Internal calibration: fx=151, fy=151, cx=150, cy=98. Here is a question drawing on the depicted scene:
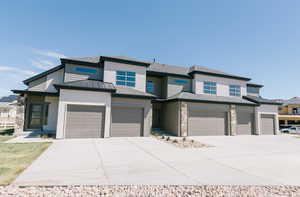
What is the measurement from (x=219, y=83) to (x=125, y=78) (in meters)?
12.1

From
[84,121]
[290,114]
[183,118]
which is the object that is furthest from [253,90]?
[84,121]

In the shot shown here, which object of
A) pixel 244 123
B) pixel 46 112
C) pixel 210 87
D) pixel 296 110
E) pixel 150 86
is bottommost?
pixel 244 123

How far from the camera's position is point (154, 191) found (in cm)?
392

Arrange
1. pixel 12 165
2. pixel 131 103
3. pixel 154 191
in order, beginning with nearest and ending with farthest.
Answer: pixel 154 191, pixel 12 165, pixel 131 103

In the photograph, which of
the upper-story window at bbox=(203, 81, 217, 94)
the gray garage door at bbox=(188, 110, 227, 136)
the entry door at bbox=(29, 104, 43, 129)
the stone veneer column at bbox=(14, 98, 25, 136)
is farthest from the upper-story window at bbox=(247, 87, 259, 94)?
the stone veneer column at bbox=(14, 98, 25, 136)

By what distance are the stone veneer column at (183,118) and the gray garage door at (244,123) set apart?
7.11m

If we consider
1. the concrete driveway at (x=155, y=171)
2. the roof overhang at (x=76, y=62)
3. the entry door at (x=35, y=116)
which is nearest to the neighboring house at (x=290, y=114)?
the concrete driveway at (x=155, y=171)

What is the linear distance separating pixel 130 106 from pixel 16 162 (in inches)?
347

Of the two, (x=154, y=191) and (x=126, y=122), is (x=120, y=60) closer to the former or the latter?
(x=126, y=122)

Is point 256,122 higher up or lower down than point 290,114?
lower down

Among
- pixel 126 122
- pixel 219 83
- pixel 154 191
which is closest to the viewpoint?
pixel 154 191

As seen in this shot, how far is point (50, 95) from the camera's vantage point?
47.2 ft

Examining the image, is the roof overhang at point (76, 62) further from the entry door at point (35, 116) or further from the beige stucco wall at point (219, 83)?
the beige stucco wall at point (219, 83)

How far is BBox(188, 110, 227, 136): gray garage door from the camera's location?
15469mm
